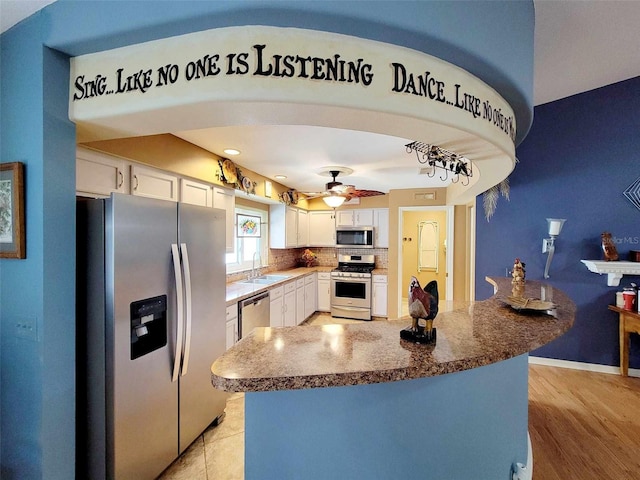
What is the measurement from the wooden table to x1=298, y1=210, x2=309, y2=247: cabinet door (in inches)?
172

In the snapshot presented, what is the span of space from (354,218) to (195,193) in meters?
3.41

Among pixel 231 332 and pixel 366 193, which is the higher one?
pixel 366 193

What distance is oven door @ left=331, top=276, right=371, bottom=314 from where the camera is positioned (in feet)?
16.8

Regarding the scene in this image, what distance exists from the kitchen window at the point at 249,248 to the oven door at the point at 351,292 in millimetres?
1398

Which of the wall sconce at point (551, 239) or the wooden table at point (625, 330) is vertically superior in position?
the wall sconce at point (551, 239)

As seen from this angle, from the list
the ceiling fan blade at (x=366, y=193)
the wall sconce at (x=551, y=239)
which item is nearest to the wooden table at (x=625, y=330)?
the wall sconce at (x=551, y=239)

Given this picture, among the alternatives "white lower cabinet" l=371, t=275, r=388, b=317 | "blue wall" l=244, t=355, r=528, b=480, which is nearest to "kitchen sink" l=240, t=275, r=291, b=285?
"white lower cabinet" l=371, t=275, r=388, b=317

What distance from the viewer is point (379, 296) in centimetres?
516

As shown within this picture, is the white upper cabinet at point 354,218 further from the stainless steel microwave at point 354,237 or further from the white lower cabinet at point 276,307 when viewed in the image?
the white lower cabinet at point 276,307

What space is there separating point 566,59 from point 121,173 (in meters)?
3.61

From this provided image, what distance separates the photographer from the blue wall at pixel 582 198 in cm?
296

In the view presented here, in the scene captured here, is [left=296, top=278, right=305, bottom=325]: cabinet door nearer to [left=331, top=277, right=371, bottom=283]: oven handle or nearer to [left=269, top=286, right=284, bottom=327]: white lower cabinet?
[left=269, top=286, right=284, bottom=327]: white lower cabinet

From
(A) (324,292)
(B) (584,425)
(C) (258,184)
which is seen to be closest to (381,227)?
(A) (324,292)

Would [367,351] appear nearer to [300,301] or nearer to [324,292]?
[300,301]
